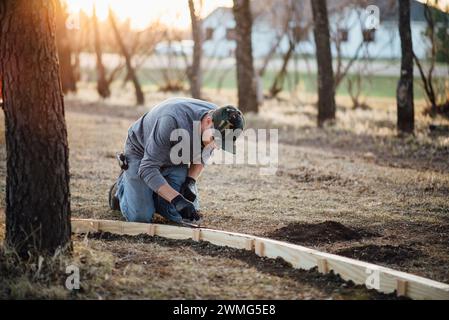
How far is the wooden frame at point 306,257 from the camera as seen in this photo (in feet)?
12.1

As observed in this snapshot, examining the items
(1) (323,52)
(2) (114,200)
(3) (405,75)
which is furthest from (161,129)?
(1) (323,52)

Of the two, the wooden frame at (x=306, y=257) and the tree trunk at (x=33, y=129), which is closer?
the wooden frame at (x=306, y=257)

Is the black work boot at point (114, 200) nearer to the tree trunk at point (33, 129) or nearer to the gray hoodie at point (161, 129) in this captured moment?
the gray hoodie at point (161, 129)

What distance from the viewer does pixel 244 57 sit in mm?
15812

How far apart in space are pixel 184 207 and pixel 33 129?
1705 millimetres

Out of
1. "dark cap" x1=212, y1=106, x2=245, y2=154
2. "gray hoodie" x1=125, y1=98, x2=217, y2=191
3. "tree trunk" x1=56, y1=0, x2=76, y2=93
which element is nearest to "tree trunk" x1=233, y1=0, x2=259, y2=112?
"tree trunk" x1=56, y1=0, x2=76, y2=93

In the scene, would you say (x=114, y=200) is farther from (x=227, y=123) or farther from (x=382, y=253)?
(x=382, y=253)

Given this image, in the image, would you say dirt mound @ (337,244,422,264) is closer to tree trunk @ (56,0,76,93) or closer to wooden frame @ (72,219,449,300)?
wooden frame @ (72,219,449,300)

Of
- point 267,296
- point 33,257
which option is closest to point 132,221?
point 33,257

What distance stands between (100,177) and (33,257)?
439 centimetres

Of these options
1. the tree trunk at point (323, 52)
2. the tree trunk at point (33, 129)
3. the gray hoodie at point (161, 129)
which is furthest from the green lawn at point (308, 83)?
the tree trunk at point (33, 129)

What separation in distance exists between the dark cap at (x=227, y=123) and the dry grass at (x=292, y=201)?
3.08 feet
